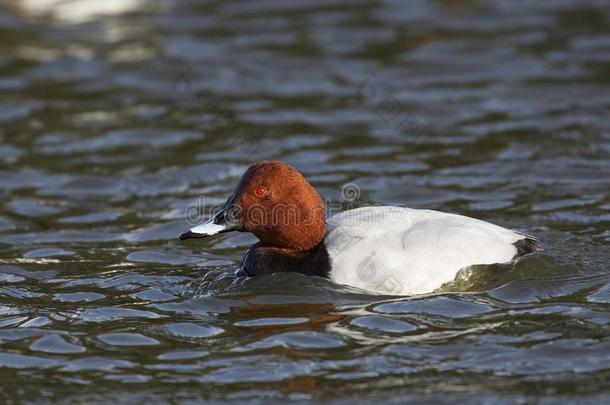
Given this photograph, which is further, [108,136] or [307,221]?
[108,136]

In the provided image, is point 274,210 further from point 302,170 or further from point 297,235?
point 302,170

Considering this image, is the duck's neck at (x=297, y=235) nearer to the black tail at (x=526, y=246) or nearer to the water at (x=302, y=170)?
the water at (x=302, y=170)

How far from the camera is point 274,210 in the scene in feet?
24.3

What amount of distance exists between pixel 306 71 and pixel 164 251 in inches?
233

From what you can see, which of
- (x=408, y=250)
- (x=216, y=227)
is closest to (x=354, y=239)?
(x=408, y=250)

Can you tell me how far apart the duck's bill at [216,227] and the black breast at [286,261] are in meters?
0.25

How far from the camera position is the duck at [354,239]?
7.11m

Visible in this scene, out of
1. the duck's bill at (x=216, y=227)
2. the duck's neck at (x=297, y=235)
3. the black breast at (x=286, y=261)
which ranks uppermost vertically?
the duck's bill at (x=216, y=227)

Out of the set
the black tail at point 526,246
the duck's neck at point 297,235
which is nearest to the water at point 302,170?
the black tail at point 526,246

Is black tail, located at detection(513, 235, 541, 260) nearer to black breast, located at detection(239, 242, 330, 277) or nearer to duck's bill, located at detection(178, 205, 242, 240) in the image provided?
black breast, located at detection(239, 242, 330, 277)

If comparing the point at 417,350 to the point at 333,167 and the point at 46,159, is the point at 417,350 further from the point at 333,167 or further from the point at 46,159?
the point at 46,159

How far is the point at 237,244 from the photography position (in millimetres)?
9062

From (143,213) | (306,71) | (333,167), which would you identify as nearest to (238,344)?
(143,213)

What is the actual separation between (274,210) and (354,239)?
1.86ft
